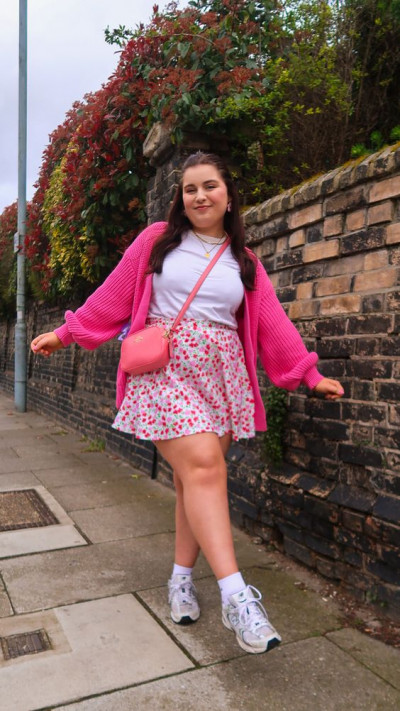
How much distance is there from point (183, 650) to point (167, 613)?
342 millimetres

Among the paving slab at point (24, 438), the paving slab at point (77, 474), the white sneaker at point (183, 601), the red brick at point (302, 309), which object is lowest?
the paving slab at point (24, 438)

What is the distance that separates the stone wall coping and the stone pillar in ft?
3.44

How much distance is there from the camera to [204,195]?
2436mm

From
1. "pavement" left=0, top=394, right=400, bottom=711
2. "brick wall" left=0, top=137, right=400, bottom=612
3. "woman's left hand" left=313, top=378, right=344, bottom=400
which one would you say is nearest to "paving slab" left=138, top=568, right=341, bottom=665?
"pavement" left=0, top=394, right=400, bottom=711

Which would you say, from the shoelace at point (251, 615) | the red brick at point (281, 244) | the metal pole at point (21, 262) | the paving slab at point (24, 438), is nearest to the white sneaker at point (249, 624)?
the shoelace at point (251, 615)

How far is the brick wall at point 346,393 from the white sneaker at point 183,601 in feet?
2.53

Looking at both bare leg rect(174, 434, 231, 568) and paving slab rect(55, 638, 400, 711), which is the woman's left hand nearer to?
bare leg rect(174, 434, 231, 568)

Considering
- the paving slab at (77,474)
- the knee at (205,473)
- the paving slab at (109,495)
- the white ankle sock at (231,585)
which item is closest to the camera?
the white ankle sock at (231,585)

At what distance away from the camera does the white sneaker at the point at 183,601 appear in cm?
253

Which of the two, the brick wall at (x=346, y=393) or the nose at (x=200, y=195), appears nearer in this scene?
the nose at (x=200, y=195)

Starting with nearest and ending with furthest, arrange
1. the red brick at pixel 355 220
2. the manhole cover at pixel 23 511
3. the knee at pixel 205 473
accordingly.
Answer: the knee at pixel 205 473 < the red brick at pixel 355 220 < the manhole cover at pixel 23 511

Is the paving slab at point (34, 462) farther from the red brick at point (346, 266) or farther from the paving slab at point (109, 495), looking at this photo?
the red brick at point (346, 266)

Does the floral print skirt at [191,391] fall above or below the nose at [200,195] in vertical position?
below

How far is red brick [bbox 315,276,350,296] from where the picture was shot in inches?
115
